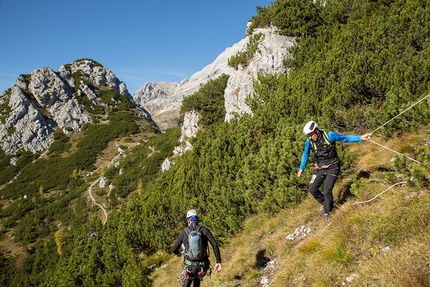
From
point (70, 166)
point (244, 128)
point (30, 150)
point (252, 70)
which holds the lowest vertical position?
point (244, 128)

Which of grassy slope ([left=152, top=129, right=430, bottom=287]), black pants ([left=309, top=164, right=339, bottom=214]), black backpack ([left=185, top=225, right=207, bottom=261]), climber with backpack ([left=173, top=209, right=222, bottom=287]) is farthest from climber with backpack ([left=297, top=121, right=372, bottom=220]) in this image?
black backpack ([left=185, top=225, right=207, bottom=261])

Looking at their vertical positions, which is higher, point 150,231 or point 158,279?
point 150,231

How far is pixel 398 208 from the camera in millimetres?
4316

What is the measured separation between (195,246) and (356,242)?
3.00m

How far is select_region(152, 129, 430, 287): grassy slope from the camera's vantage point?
339 centimetres

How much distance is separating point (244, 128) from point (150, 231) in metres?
9.01

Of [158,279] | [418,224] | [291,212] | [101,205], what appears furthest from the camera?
[101,205]

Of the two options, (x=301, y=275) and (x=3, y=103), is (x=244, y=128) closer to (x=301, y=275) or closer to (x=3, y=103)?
(x=301, y=275)

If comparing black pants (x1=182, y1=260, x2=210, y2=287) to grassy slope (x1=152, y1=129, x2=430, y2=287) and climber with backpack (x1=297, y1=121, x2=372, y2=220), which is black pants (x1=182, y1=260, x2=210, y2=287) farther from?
climber with backpack (x1=297, y1=121, x2=372, y2=220)

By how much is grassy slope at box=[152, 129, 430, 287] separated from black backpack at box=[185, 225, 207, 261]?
156cm

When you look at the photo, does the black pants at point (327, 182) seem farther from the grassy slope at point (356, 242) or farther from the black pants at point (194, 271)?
the black pants at point (194, 271)

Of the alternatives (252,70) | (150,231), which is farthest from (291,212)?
(252,70)

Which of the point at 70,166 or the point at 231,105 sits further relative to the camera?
the point at 70,166

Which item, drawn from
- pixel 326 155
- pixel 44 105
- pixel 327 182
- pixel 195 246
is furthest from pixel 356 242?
pixel 44 105
